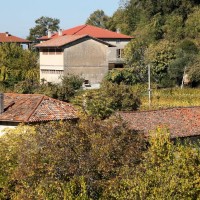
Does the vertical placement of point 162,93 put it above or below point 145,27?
below

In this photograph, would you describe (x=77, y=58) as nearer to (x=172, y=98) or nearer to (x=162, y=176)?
(x=172, y=98)

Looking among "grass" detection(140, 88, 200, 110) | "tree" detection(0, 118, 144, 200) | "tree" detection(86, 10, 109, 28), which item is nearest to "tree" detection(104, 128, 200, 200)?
"tree" detection(0, 118, 144, 200)

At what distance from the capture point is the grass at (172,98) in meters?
42.6

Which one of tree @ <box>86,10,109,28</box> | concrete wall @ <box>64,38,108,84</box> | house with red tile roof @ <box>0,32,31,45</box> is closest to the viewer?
concrete wall @ <box>64,38,108,84</box>

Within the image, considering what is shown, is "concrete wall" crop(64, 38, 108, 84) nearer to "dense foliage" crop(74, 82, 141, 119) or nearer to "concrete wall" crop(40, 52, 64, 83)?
"concrete wall" crop(40, 52, 64, 83)

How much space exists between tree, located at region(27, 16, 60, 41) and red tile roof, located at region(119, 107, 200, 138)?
9200cm

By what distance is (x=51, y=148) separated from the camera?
1692 centimetres

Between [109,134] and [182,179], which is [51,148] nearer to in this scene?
[109,134]

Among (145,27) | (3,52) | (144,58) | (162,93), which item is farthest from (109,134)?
(145,27)

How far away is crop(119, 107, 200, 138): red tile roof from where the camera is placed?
26.7 meters

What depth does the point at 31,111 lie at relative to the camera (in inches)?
1150

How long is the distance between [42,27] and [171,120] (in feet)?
314

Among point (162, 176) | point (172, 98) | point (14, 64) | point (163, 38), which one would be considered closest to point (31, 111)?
point (162, 176)

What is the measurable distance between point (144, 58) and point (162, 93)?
11956mm
